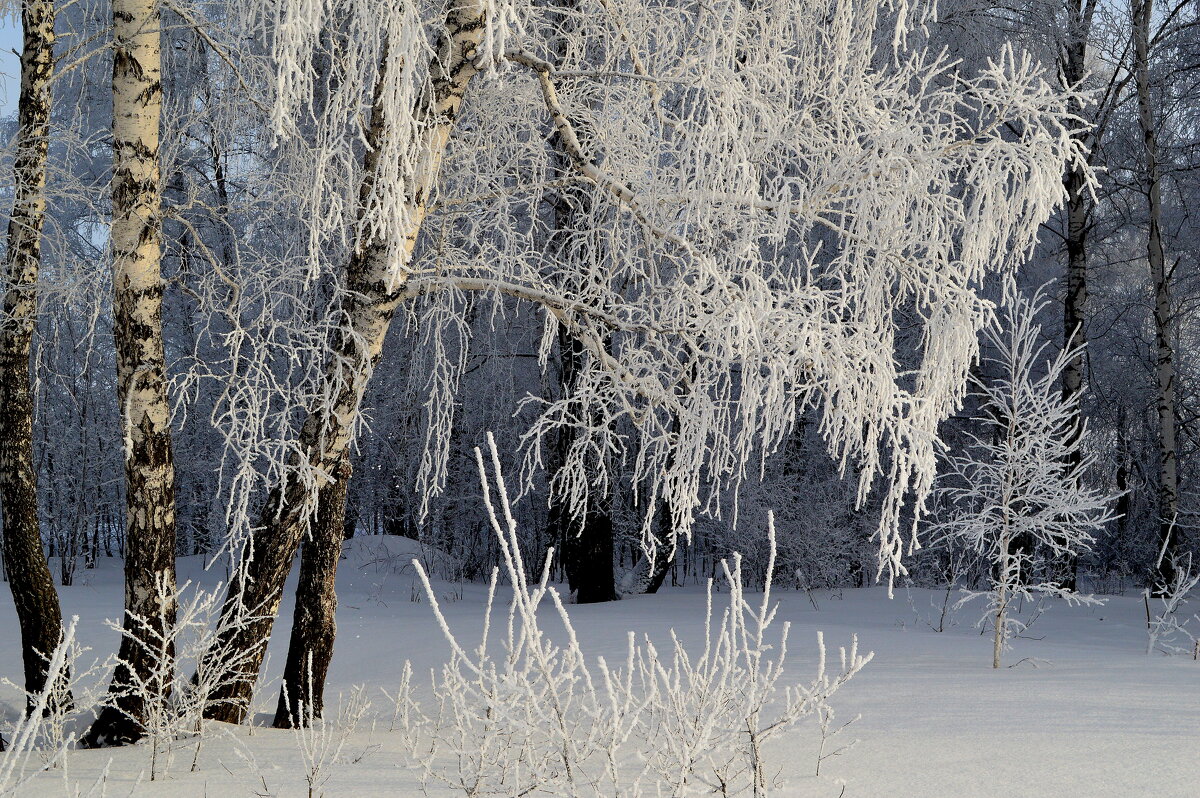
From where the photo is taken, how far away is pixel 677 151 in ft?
15.4

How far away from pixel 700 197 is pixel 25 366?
3.82 metres

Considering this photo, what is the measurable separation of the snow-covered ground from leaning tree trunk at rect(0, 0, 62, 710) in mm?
1186

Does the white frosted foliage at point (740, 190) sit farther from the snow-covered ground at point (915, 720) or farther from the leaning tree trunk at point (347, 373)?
the snow-covered ground at point (915, 720)

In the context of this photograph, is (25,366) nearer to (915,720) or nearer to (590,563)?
(915,720)

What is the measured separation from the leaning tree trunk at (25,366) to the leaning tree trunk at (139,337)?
903 mm

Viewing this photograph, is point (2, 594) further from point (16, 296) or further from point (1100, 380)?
point (1100, 380)

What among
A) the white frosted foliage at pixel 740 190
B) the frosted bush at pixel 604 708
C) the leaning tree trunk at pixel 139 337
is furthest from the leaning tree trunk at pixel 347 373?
the frosted bush at pixel 604 708

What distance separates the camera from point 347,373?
15.6ft

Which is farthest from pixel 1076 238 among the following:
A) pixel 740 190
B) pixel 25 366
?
pixel 25 366

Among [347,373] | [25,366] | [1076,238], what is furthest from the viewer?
[1076,238]

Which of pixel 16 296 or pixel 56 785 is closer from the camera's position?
pixel 56 785

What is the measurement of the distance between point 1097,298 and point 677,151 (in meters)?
13.6

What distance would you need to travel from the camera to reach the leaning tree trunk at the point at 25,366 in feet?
17.2

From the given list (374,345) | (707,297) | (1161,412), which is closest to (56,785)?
(374,345)
